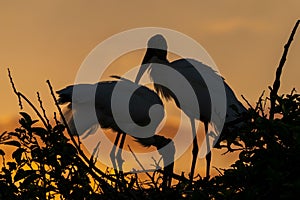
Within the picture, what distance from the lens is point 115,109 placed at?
1614 cm

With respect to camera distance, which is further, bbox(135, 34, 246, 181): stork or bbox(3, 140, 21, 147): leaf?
bbox(135, 34, 246, 181): stork

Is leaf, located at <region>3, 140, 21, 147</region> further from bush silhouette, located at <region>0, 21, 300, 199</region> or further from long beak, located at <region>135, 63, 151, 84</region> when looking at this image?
long beak, located at <region>135, 63, 151, 84</region>

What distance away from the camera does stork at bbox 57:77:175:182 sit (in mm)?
15727

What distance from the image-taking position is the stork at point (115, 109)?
15.7 meters

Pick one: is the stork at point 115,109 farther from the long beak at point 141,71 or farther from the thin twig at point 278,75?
the thin twig at point 278,75

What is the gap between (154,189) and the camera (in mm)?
5508

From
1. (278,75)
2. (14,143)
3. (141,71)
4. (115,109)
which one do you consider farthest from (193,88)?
(278,75)

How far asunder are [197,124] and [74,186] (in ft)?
39.4

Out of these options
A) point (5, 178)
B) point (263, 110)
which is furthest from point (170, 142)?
point (263, 110)

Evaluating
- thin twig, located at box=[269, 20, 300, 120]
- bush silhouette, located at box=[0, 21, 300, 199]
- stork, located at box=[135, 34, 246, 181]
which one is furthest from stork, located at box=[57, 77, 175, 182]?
thin twig, located at box=[269, 20, 300, 120]

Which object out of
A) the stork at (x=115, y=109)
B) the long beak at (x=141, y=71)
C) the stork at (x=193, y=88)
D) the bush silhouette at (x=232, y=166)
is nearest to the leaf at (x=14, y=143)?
the bush silhouette at (x=232, y=166)

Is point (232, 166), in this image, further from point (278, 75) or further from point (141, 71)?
point (141, 71)

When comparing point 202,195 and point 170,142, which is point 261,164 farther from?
point 170,142

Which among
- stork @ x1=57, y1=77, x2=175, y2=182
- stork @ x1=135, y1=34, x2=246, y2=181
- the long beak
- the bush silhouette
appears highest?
the long beak
